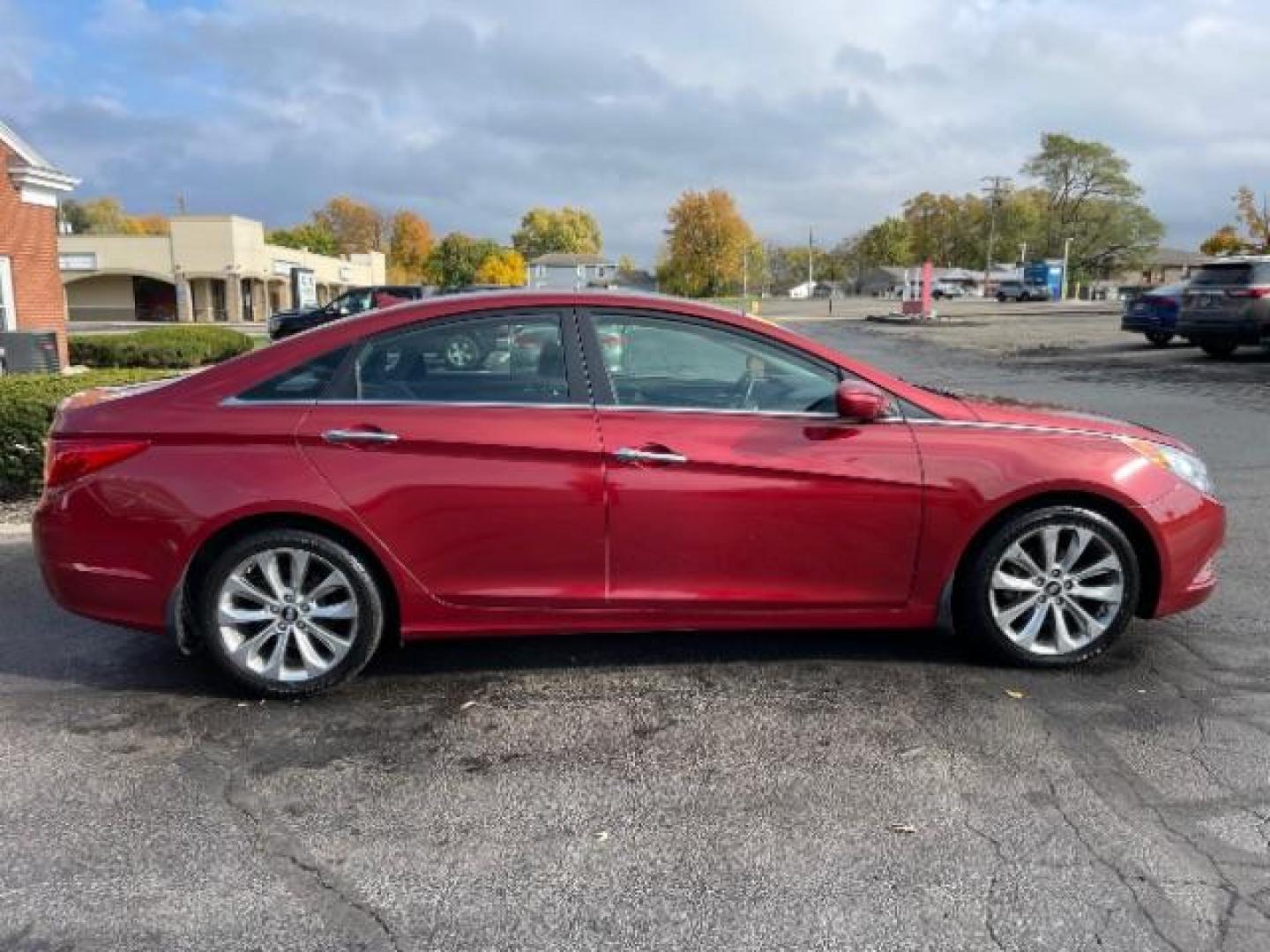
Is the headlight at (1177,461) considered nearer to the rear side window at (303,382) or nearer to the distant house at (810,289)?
the rear side window at (303,382)

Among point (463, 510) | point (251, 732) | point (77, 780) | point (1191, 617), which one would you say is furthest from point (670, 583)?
point (1191, 617)

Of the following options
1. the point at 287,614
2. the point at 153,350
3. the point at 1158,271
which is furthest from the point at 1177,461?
the point at 1158,271

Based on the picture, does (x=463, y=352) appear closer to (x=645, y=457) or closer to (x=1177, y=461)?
(x=645, y=457)

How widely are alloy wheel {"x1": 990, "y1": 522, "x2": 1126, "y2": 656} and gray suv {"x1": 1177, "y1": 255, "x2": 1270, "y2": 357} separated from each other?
16139 mm

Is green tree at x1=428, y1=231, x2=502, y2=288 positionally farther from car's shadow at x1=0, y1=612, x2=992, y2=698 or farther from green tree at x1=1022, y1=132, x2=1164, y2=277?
car's shadow at x1=0, y1=612, x2=992, y2=698

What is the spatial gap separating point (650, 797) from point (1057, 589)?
79.8 inches

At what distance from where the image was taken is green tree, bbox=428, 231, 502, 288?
104375 millimetres

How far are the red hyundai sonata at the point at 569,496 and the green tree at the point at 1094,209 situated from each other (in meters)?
104

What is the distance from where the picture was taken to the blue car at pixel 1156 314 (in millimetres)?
21516

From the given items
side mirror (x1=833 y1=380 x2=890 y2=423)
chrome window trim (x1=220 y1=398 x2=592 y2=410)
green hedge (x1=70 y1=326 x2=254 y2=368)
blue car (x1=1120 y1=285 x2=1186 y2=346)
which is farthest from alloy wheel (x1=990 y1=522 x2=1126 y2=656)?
blue car (x1=1120 y1=285 x2=1186 y2=346)

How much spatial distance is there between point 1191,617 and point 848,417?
227cm

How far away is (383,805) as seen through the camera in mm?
3207

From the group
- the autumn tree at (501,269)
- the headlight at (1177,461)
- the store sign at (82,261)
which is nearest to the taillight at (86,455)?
the headlight at (1177,461)

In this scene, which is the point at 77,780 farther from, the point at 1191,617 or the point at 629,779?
the point at 1191,617
